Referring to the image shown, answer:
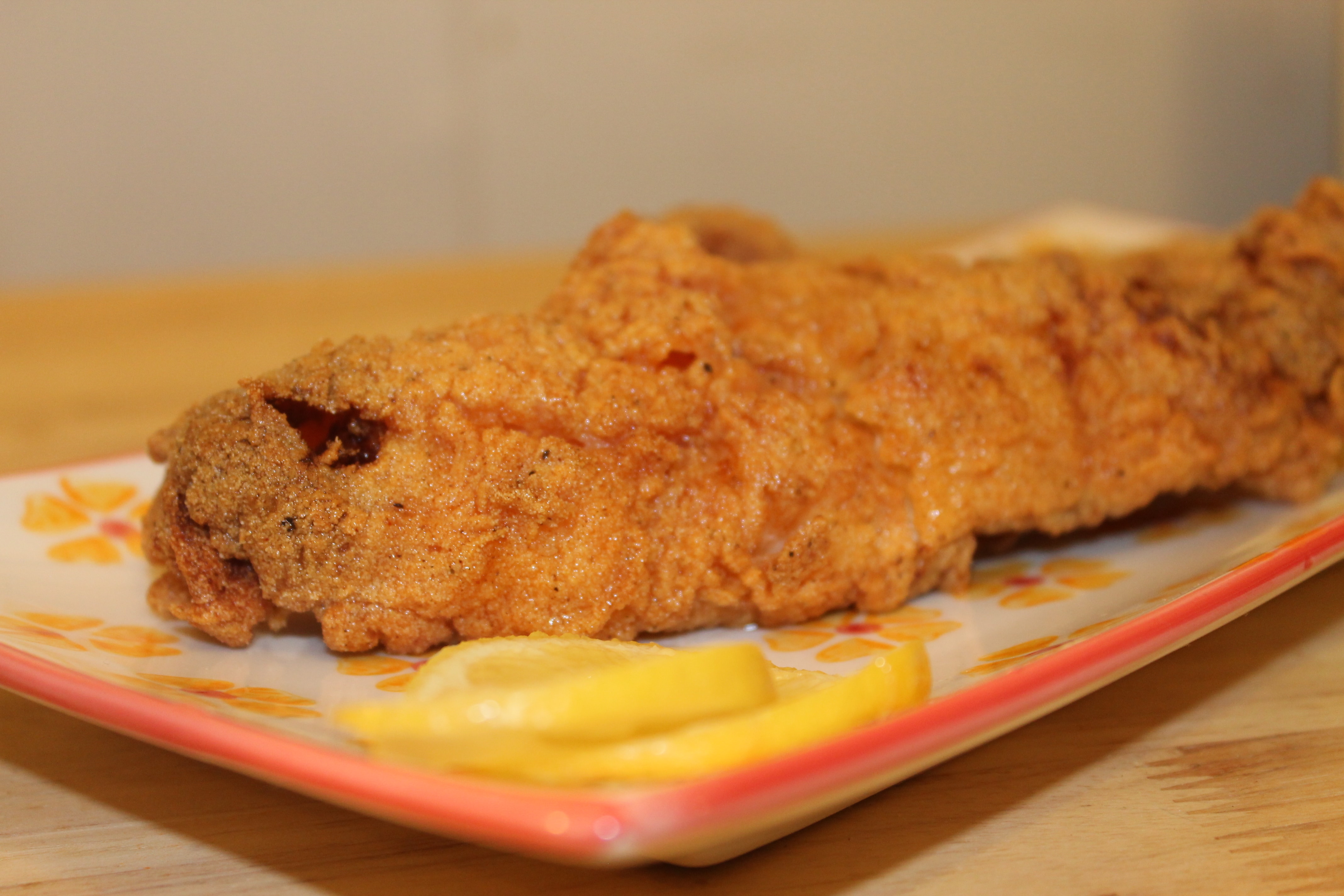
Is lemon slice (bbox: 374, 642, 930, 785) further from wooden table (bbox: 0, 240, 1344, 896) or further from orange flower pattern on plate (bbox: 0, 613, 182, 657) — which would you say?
orange flower pattern on plate (bbox: 0, 613, 182, 657)

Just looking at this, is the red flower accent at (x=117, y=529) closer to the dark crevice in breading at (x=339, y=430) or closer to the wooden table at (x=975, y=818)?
the wooden table at (x=975, y=818)

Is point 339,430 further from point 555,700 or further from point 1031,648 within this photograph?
point 1031,648

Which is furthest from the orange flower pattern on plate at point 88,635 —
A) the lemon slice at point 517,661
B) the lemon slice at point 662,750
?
the lemon slice at point 662,750

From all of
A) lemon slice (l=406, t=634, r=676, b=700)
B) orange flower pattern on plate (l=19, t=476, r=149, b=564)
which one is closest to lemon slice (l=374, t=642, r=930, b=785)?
lemon slice (l=406, t=634, r=676, b=700)

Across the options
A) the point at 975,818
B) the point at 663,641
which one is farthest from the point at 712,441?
the point at 975,818

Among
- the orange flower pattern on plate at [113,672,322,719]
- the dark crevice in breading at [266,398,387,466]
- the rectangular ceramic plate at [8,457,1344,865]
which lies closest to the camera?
the rectangular ceramic plate at [8,457,1344,865]

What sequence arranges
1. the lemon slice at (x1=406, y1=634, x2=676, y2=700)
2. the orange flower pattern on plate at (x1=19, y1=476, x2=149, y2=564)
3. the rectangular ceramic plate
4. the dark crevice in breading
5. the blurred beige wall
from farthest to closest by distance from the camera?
the blurred beige wall, the orange flower pattern on plate at (x1=19, y1=476, x2=149, y2=564), the dark crevice in breading, the lemon slice at (x1=406, y1=634, x2=676, y2=700), the rectangular ceramic plate

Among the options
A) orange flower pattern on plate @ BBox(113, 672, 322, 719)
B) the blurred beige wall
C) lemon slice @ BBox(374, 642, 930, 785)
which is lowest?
orange flower pattern on plate @ BBox(113, 672, 322, 719)

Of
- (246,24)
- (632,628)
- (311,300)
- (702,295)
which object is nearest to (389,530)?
(632,628)
